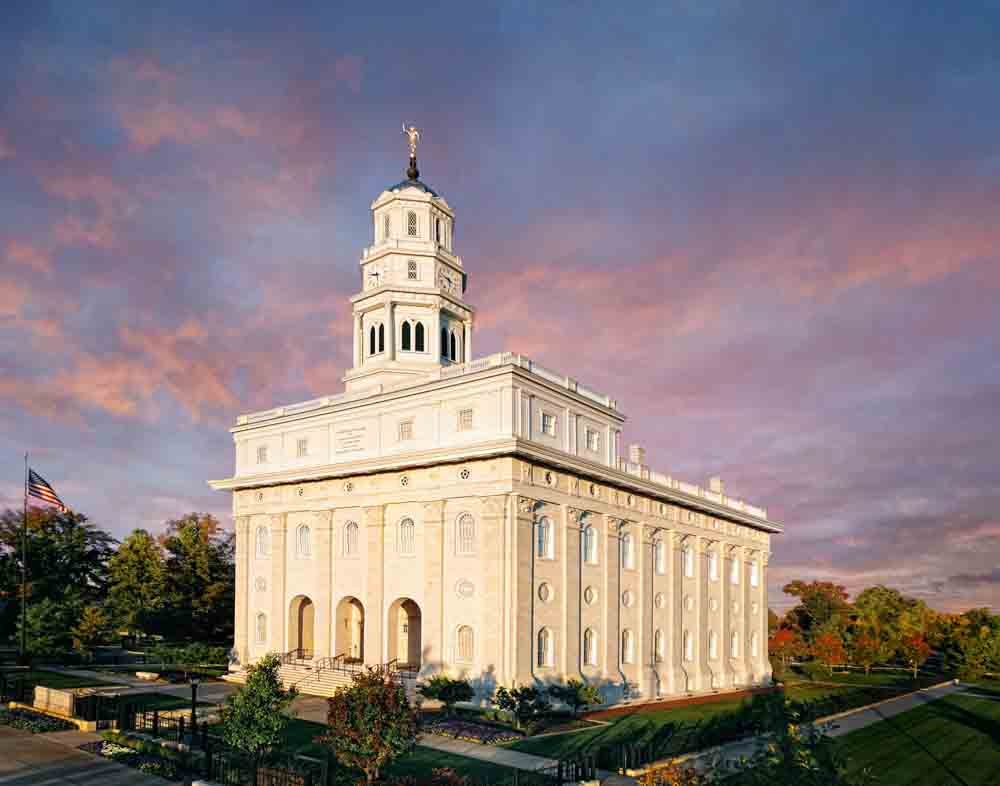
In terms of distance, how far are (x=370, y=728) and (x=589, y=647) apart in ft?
80.0

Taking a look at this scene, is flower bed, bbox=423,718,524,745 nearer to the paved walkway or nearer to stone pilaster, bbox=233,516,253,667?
the paved walkway

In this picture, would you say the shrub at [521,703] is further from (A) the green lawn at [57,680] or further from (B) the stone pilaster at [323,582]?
(A) the green lawn at [57,680]

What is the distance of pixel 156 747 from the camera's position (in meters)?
26.0

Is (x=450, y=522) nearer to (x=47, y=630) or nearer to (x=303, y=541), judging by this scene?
(x=303, y=541)

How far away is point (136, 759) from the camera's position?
25547mm

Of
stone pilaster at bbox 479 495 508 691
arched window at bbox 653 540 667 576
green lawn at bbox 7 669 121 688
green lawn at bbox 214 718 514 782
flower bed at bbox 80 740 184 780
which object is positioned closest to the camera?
flower bed at bbox 80 740 184 780

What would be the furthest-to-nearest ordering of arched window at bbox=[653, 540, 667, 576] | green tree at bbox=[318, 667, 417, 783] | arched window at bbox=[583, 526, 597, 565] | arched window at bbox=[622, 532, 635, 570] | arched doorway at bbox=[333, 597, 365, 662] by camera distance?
1. arched window at bbox=[653, 540, 667, 576]
2. arched window at bbox=[622, 532, 635, 570]
3. arched doorway at bbox=[333, 597, 365, 662]
4. arched window at bbox=[583, 526, 597, 565]
5. green tree at bbox=[318, 667, 417, 783]

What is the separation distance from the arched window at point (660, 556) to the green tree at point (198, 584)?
3181cm

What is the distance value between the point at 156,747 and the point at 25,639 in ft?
96.0

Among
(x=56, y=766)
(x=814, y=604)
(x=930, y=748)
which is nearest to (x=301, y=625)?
(x=56, y=766)

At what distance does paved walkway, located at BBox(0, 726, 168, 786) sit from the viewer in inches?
914

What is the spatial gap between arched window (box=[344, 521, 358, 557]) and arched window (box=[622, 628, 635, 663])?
16.3 meters

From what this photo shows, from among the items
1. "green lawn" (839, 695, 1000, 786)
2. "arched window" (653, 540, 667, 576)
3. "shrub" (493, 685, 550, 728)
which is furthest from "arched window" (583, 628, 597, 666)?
"green lawn" (839, 695, 1000, 786)

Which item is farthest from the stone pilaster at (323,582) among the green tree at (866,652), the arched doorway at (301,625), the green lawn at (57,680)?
the green tree at (866,652)
